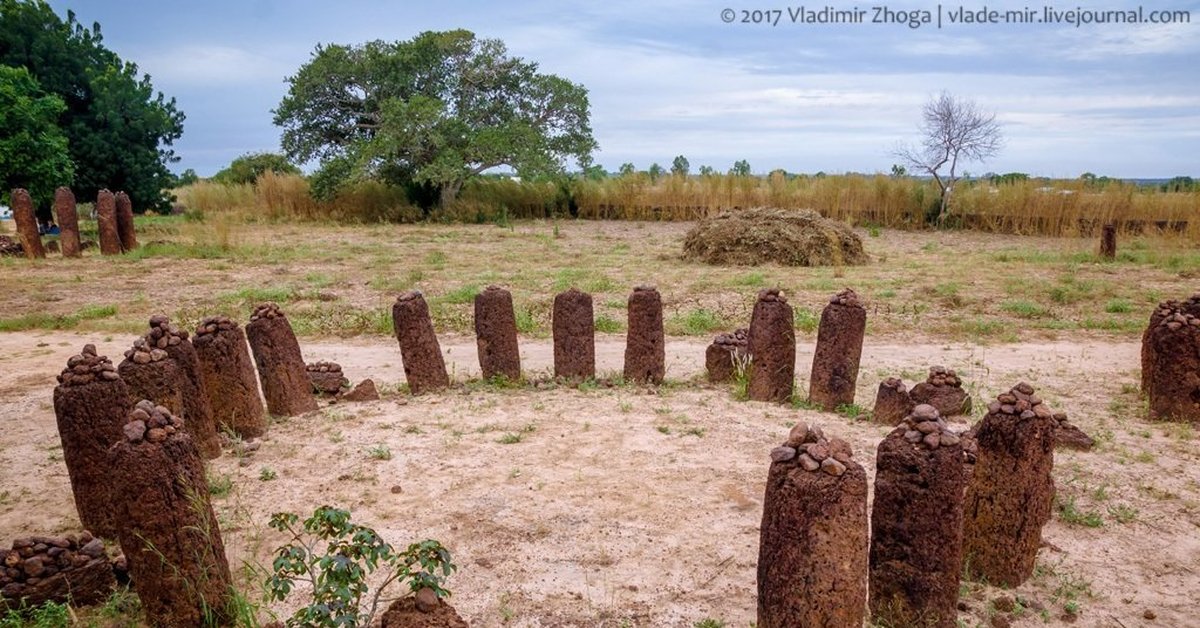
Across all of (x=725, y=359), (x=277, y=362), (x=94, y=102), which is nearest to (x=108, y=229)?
(x=94, y=102)

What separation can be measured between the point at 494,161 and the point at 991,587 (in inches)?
830

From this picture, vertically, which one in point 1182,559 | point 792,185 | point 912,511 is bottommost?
point 1182,559

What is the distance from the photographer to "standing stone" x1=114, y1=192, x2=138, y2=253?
690 inches

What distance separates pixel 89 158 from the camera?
73.8ft

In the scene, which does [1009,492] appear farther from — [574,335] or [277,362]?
[277,362]

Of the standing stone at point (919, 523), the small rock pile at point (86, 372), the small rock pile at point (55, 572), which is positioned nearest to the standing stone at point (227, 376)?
the small rock pile at point (86, 372)

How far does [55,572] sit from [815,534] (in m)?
3.41

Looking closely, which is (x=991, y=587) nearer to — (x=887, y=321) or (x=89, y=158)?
(x=887, y=321)

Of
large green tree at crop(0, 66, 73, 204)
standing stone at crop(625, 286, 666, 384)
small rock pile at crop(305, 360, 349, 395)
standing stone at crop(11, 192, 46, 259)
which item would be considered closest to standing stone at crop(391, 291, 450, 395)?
small rock pile at crop(305, 360, 349, 395)

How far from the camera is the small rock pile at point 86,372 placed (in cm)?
480

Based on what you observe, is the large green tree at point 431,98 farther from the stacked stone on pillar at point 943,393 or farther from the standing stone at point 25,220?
the stacked stone on pillar at point 943,393

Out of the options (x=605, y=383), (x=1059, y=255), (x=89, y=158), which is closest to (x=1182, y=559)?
(x=605, y=383)

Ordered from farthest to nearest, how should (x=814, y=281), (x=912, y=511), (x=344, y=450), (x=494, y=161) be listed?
(x=494, y=161) < (x=814, y=281) < (x=344, y=450) < (x=912, y=511)

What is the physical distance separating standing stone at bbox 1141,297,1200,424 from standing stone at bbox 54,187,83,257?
17733mm
